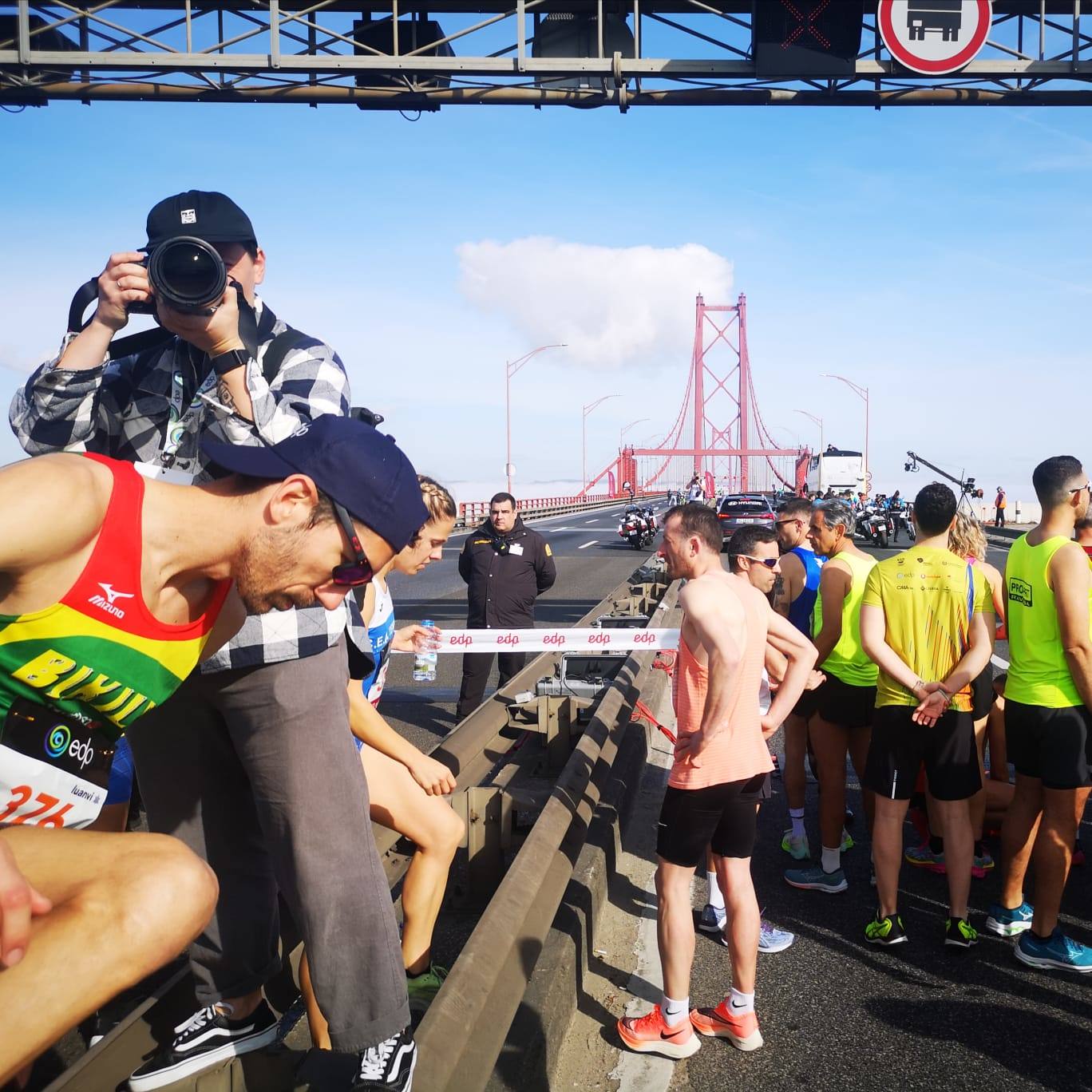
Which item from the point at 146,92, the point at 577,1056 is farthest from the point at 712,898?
the point at 146,92

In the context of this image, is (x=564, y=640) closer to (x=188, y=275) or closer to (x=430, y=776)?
(x=430, y=776)

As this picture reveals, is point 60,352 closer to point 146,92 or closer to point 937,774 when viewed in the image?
point 937,774

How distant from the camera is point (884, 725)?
505 centimetres

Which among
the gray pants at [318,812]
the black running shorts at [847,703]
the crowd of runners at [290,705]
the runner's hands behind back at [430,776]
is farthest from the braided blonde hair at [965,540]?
the gray pants at [318,812]

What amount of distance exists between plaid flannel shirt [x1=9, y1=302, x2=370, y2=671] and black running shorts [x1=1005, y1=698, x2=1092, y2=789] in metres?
3.28

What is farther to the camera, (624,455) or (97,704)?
(624,455)

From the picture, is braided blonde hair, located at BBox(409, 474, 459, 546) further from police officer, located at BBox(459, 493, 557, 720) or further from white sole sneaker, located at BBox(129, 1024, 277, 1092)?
police officer, located at BBox(459, 493, 557, 720)

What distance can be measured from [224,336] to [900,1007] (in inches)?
136

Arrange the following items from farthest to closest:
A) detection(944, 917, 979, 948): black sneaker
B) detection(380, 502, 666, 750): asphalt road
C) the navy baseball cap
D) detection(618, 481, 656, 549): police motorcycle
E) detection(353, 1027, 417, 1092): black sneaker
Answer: detection(618, 481, 656, 549): police motorcycle < detection(380, 502, 666, 750): asphalt road < detection(944, 917, 979, 948): black sneaker < detection(353, 1027, 417, 1092): black sneaker < the navy baseball cap

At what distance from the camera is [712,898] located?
196 inches

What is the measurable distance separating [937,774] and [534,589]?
19.5ft

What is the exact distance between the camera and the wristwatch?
2.71 metres

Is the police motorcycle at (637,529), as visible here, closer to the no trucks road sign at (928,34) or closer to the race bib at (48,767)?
the no trucks road sign at (928,34)

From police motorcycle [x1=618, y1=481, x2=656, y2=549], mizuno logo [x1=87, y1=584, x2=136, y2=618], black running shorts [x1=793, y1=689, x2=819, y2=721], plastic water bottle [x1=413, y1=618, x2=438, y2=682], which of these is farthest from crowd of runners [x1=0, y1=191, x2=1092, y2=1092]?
police motorcycle [x1=618, y1=481, x2=656, y2=549]
